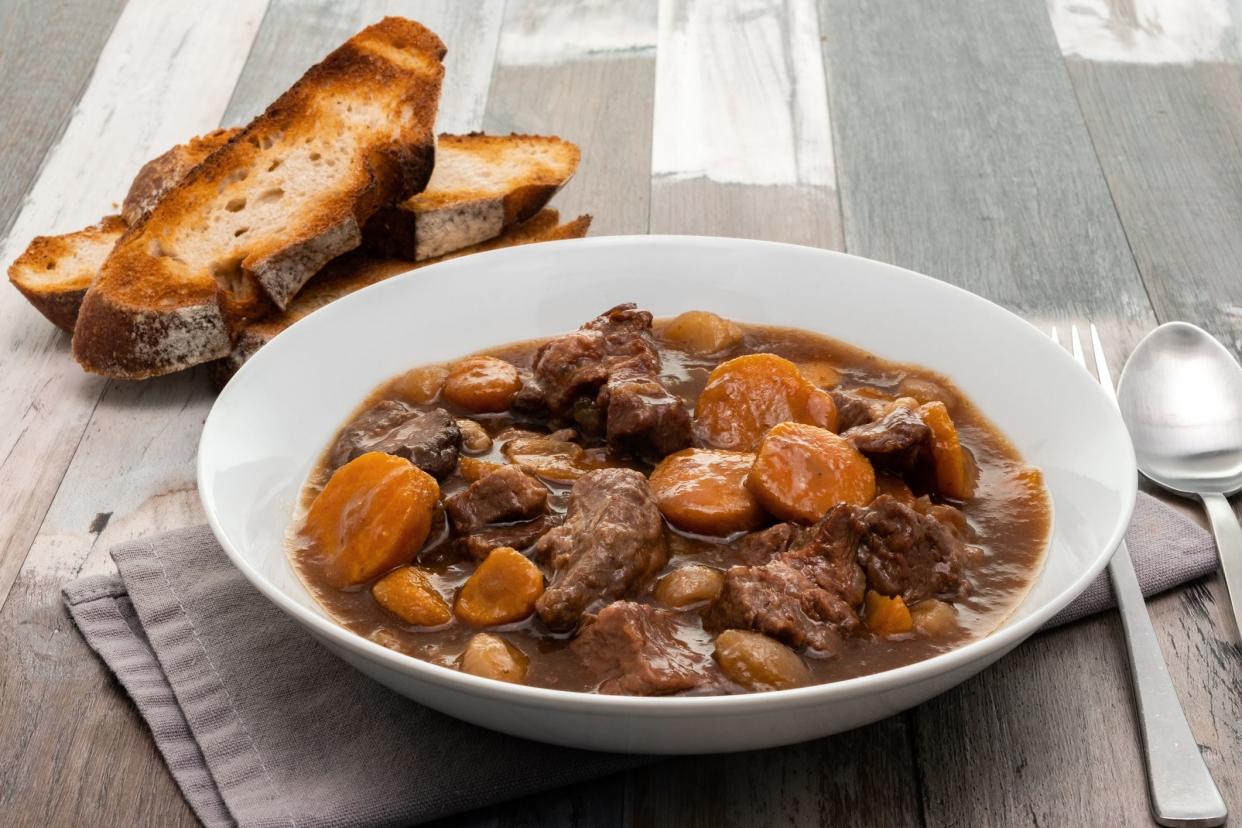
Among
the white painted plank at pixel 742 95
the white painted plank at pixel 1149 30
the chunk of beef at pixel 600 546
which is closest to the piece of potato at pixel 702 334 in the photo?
the chunk of beef at pixel 600 546

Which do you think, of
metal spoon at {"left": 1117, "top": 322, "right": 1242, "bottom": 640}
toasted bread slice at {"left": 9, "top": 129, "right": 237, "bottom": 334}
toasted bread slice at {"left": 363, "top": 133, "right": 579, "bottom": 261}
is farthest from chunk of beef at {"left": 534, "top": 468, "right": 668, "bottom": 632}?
toasted bread slice at {"left": 9, "top": 129, "right": 237, "bottom": 334}

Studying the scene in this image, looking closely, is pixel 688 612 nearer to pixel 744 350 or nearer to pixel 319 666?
pixel 319 666

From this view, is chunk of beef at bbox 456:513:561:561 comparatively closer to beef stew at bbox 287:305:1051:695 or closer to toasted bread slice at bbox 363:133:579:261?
beef stew at bbox 287:305:1051:695

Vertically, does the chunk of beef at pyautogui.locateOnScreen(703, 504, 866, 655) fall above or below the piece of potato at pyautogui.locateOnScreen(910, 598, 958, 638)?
above

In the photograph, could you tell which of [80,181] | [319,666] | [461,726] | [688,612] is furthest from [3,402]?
[688,612]

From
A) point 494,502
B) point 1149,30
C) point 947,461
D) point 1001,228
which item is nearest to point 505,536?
point 494,502

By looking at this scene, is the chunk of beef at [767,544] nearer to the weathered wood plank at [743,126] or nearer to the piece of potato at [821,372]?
the piece of potato at [821,372]
